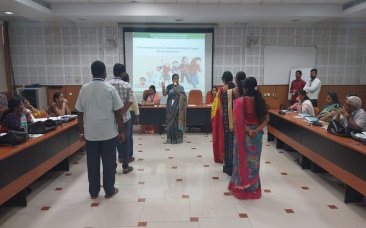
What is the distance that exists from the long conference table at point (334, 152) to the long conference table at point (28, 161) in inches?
142

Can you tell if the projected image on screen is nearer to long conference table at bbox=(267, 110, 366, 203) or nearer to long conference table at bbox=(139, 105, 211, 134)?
long conference table at bbox=(139, 105, 211, 134)

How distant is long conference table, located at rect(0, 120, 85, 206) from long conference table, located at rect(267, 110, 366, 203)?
11.9 feet

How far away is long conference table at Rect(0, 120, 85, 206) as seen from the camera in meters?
2.71

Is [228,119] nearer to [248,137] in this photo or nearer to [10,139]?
[248,137]

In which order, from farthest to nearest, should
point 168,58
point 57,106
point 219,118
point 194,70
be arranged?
point 194,70, point 168,58, point 57,106, point 219,118

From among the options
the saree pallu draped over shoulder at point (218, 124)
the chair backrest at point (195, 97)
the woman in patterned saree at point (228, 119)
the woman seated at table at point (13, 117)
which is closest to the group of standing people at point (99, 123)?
the woman seated at table at point (13, 117)

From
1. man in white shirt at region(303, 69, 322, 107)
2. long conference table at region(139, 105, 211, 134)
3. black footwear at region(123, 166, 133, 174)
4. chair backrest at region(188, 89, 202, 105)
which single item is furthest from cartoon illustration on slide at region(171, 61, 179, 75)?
black footwear at region(123, 166, 133, 174)

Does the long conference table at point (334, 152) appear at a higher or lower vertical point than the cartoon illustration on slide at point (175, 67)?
lower

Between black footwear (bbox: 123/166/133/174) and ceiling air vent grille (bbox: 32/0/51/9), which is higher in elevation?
ceiling air vent grille (bbox: 32/0/51/9)

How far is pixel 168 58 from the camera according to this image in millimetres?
8188

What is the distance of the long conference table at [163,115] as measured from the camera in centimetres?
676

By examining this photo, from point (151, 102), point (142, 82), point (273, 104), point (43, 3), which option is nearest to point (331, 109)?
point (273, 104)

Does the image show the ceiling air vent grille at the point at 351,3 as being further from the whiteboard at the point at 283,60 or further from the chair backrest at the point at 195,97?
the chair backrest at the point at 195,97

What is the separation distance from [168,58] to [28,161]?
5707mm
